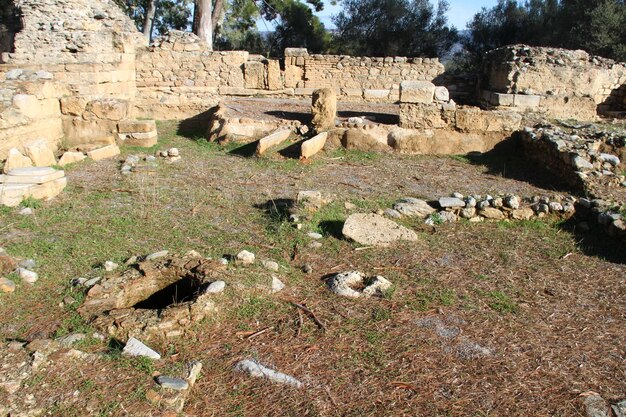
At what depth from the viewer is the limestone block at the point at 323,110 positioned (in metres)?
9.82

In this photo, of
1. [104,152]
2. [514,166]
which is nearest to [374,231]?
[514,166]

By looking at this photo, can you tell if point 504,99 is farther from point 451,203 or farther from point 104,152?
point 104,152

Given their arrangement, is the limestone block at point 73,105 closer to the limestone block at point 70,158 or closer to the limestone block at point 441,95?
the limestone block at point 70,158

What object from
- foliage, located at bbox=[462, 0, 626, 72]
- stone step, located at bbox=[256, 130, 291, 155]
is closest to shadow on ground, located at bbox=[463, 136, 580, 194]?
stone step, located at bbox=[256, 130, 291, 155]

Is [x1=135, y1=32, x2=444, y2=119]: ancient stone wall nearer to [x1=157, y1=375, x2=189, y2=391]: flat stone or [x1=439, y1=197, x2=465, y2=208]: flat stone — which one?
[x1=439, y1=197, x2=465, y2=208]: flat stone

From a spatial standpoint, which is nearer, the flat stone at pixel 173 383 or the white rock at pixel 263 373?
the flat stone at pixel 173 383

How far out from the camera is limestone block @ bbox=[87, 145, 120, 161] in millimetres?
8763

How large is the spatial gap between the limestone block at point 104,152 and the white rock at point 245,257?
16.4ft

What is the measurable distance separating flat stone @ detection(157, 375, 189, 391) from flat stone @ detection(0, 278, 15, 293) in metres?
1.89

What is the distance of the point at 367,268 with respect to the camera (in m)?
5.01

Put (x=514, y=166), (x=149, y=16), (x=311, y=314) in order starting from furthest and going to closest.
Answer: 1. (x=149, y=16)
2. (x=514, y=166)
3. (x=311, y=314)

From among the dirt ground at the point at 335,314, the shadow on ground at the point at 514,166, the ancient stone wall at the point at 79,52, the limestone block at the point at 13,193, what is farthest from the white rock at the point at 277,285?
the ancient stone wall at the point at 79,52

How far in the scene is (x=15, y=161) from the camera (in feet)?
23.8

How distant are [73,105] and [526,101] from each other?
10358mm
